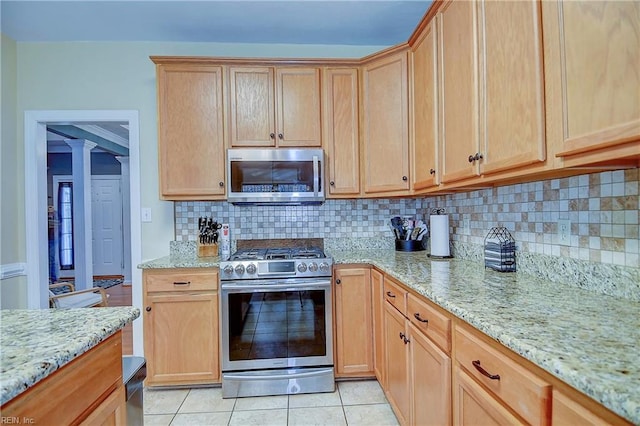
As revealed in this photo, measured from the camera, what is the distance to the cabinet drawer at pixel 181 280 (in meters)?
2.16

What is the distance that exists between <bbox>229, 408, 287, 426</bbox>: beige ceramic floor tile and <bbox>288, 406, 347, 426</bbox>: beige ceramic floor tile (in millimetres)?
53

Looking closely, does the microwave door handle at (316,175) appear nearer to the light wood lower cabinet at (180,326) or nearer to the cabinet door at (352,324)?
the cabinet door at (352,324)

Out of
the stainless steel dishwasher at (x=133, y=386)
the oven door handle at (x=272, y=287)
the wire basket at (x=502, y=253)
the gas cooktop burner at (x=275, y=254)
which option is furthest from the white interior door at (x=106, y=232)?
the wire basket at (x=502, y=253)

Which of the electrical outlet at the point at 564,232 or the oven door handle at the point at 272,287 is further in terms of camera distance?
the oven door handle at the point at 272,287

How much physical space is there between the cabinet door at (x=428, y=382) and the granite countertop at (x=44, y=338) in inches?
42.7

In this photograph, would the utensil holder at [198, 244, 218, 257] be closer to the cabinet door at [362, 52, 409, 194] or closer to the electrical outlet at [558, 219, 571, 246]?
the cabinet door at [362, 52, 409, 194]

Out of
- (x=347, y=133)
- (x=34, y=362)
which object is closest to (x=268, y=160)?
(x=347, y=133)

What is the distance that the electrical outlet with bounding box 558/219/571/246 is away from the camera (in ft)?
4.37

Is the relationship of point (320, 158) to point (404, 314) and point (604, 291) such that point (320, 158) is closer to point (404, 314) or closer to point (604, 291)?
point (404, 314)

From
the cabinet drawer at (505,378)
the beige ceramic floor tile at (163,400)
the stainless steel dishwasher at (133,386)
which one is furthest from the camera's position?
the beige ceramic floor tile at (163,400)

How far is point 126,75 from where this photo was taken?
267 cm

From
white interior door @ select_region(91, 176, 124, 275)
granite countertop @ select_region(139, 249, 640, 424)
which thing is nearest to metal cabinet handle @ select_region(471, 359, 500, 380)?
granite countertop @ select_region(139, 249, 640, 424)

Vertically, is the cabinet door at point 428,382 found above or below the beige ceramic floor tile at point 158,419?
above

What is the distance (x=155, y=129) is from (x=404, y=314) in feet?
7.72
